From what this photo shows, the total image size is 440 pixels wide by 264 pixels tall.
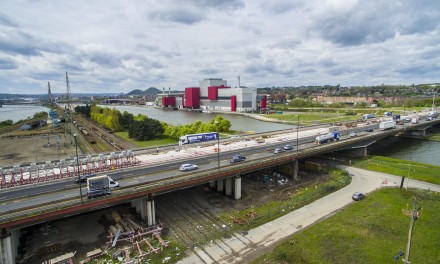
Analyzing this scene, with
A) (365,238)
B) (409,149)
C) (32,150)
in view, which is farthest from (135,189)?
(409,149)

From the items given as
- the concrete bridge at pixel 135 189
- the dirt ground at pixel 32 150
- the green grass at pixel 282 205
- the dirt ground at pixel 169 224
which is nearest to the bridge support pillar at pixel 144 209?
the concrete bridge at pixel 135 189

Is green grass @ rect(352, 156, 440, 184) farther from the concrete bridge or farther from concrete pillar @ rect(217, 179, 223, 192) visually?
concrete pillar @ rect(217, 179, 223, 192)

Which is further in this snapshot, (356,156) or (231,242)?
(356,156)

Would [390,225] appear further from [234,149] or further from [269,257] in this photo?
[234,149]

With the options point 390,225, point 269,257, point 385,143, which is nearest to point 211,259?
point 269,257

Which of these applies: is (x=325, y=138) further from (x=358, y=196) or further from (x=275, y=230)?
(x=275, y=230)

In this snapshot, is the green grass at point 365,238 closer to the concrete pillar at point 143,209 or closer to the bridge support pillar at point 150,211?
the bridge support pillar at point 150,211
